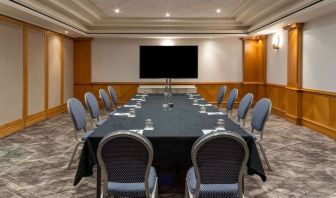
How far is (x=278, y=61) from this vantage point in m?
9.20

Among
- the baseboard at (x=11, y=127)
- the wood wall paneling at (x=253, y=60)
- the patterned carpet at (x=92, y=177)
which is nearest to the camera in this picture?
the patterned carpet at (x=92, y=177)

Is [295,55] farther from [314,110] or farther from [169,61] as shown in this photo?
[169,61]

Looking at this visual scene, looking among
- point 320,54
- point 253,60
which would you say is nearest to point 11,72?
point 320,54

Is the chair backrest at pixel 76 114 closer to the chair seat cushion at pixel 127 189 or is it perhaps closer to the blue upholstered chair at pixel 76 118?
the blue upholstered chair at pixel 76 118

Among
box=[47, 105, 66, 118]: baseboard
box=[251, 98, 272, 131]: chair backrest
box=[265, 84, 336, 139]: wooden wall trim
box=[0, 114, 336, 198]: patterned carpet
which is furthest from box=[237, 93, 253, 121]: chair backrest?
box=[47, 105, 66, 118]: baseboard

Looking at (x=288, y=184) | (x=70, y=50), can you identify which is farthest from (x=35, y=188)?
(x=70, y=50)

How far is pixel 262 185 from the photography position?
362 cm

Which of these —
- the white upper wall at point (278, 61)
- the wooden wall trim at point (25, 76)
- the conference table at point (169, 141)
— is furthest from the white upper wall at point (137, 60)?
the conference table at point (169, 141)

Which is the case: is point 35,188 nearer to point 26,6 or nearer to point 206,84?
point 26,6

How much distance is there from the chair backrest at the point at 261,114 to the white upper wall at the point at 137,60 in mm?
6615

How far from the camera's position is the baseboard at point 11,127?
6.14 metres

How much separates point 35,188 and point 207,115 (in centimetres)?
200

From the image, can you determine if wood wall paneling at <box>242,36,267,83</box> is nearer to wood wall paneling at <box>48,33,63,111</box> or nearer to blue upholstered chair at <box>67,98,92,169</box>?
wood wall paneling at <box>48,33,63,111</box>

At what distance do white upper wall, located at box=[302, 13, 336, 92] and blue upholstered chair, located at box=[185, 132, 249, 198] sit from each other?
15.4 ft
